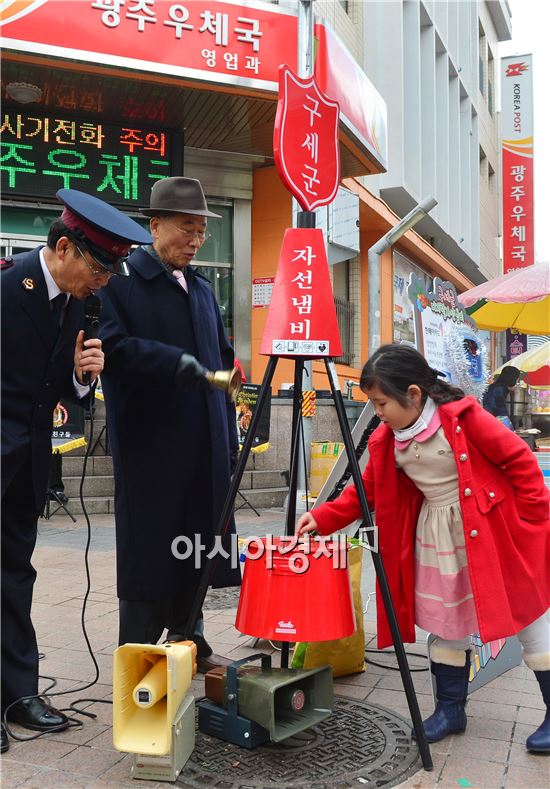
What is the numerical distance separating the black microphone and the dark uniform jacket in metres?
0.16

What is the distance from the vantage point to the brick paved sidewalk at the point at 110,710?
2.53m

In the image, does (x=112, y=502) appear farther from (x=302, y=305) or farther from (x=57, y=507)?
(x=302, y=305)

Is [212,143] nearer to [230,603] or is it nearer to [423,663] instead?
[230,603]

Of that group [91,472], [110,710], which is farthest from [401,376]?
[91,472]

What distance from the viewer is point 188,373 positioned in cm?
283

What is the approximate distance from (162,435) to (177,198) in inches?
40.4

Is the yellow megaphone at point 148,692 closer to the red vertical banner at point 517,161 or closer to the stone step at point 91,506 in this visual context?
the stone step at point 91,506

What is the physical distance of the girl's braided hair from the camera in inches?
114

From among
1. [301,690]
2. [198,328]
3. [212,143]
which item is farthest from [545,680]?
[212,143]

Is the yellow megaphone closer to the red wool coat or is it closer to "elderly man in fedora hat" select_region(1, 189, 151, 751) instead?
"elderly man in fedora hat" select_region(1, 189, 151, 751)

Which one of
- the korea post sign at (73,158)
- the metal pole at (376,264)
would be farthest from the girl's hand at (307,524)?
the korea post sign at (73,158)

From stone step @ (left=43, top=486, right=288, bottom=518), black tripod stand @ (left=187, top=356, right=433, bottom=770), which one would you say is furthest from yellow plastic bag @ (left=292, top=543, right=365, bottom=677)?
stone step @ (left=43, top=486, right=288, bottom=518)

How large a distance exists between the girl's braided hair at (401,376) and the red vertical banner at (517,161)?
22.3 metres

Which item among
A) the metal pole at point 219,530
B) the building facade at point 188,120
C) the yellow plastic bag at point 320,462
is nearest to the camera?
the metal pole at point 219,530
